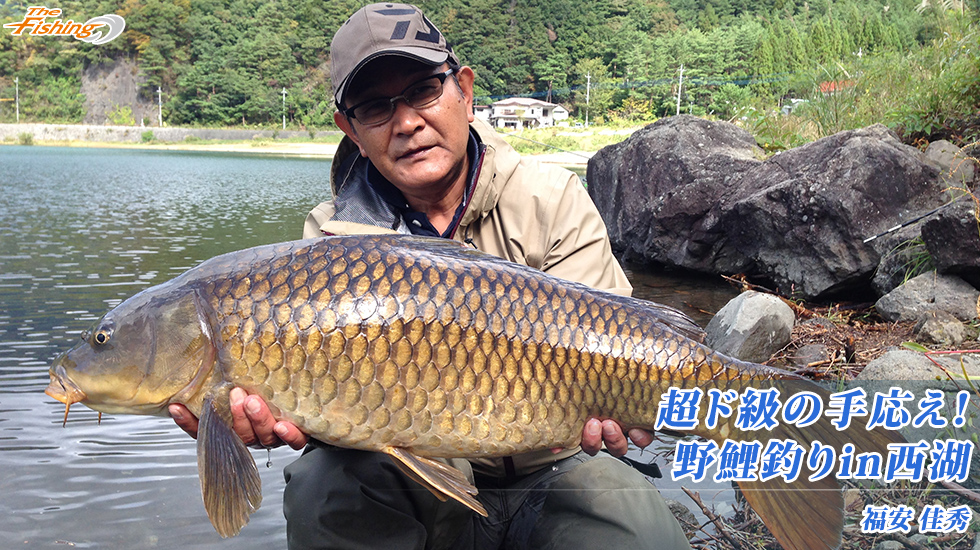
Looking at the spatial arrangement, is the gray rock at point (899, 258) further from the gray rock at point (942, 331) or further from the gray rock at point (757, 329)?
the gray rock at point (757, 329)

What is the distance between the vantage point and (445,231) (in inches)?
95.3

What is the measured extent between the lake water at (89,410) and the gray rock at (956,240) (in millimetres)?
1930

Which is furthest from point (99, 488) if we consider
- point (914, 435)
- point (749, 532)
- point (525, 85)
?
point (525, 85)

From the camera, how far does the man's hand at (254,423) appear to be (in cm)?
166

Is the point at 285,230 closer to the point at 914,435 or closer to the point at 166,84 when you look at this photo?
the point at 914,435

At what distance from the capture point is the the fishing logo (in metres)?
76.2

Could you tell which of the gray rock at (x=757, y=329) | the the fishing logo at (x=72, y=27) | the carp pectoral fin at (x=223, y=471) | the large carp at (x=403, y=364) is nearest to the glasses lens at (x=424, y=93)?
the large carp at (x=403, y=364)

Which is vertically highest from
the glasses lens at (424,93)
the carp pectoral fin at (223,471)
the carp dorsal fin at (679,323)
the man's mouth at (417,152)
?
the glasses lens at (424,93)

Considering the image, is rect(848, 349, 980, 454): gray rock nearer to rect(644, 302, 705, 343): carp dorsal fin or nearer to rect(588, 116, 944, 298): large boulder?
rect(644, 302, 705, 343): carp dorsal fin

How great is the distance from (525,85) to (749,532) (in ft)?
267

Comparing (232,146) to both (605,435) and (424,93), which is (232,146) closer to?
(424,93)

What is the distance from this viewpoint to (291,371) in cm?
166

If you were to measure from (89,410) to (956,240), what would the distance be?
520 cm

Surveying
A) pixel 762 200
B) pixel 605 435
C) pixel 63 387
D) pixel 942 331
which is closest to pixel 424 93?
pixel 605 435
